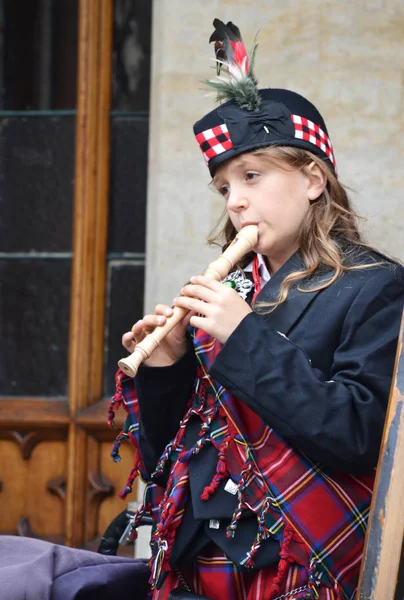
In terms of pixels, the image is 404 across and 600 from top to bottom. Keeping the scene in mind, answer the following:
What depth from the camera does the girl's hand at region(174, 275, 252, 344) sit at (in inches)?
70.1

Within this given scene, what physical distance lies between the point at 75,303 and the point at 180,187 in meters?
0.64

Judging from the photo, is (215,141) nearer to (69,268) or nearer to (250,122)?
(250,122)

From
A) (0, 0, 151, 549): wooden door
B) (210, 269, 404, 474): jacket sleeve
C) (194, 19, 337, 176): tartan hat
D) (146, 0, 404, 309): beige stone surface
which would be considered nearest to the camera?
(210, 269, 404, 474): jacket sleeve

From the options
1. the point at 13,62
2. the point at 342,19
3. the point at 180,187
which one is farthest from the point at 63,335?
the point at 342,19

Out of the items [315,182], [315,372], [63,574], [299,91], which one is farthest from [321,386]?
[299,91]

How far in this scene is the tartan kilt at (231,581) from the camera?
1747 millimetres

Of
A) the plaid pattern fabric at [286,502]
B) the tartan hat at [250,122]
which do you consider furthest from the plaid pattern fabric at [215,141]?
the plaid pattern fabric at [286,502]

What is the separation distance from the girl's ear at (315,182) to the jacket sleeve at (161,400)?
39 centimetres

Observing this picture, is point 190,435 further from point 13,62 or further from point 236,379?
point 13,62

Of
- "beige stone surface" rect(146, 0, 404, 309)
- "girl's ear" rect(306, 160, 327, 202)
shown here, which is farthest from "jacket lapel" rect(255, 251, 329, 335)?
"beige stone surface" rect(146, 0, 404, 309)

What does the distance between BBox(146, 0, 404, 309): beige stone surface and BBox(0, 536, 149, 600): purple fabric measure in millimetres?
1243

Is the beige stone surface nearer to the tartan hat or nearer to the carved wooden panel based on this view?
the carved wooden panel

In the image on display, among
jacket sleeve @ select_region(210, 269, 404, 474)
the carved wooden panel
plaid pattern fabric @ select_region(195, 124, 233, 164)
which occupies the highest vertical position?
plaid pattern fabric @ select_region(195, 124, 233, 164)

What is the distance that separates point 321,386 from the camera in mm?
1700
